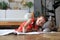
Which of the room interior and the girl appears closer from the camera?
the girl

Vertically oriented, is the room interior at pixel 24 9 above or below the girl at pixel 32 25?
above

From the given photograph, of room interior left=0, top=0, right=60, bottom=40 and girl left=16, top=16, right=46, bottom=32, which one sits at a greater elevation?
room interior left=0, top=0, right=60, bottom=40

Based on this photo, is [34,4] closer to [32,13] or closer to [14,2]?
[32,13]

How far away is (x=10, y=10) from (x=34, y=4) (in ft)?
1.88

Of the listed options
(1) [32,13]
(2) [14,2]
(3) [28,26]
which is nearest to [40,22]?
(3) [28,26]

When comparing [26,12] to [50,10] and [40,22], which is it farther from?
[40,22]

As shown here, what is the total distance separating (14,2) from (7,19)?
0.48m

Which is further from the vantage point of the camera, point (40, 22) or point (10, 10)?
point (10, 10)

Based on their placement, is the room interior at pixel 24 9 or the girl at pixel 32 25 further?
the room interior at pixel 24 9

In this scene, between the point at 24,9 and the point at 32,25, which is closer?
the point at 32,25

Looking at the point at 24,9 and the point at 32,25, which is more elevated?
the point at 24,9

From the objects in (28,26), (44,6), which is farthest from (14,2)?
(28,26)

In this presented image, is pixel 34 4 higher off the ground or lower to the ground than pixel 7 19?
higher

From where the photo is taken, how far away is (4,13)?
3.67 metres
